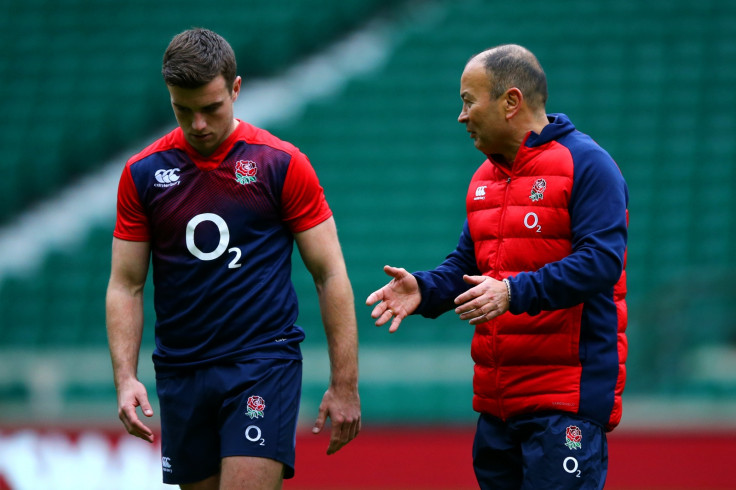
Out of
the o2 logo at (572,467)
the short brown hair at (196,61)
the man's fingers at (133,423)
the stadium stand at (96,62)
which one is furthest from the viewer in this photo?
the stadium stand at (96,62)

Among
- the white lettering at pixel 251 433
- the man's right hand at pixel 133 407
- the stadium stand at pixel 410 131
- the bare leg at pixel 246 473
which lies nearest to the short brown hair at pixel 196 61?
the man's right hand at pixel 133 407

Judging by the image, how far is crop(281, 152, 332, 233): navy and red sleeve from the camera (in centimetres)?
358

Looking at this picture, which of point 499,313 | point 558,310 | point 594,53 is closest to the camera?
point 499,313

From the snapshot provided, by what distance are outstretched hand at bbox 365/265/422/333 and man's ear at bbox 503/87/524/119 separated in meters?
0.64

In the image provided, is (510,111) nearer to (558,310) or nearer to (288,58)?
(558,310)

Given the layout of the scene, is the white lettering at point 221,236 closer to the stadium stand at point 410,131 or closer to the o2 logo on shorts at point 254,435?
the o2 logo on shorts at point 254,435

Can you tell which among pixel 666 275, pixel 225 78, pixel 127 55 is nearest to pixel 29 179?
pixel 127 55

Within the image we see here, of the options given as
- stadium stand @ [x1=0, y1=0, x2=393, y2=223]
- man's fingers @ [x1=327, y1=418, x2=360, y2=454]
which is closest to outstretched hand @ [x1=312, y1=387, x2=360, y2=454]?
man's fingers @ [x1=327, y1=418, x2=360, y2=454]

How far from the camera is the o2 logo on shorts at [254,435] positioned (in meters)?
3.45

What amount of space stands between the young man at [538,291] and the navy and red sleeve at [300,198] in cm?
37

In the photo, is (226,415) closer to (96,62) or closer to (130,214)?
(130,214)

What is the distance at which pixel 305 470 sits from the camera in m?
7.07

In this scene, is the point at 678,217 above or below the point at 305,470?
above

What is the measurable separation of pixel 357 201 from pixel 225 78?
22.7ft
